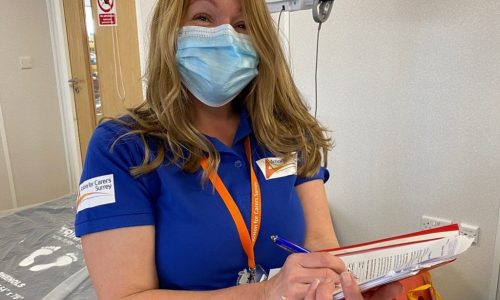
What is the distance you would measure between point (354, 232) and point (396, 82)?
80cm

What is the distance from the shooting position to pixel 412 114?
1753mm

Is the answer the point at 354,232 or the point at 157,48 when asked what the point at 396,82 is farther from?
the point at 157,48

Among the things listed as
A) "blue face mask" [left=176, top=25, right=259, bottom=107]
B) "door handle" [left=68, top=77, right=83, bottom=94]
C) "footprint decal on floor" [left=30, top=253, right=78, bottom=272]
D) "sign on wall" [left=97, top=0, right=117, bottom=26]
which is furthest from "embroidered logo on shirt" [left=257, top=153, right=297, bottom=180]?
"door handle" [left=68, top=77, right=83, bottom=94]

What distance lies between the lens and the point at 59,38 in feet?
11.7

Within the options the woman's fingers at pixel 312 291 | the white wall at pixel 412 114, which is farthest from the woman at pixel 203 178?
the white wall at pixel 412 114

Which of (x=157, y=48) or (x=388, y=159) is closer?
(x=157, y=48)

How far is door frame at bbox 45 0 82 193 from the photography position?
354 centimetres

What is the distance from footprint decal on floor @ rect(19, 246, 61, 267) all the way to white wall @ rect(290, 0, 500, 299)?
139 centimetres

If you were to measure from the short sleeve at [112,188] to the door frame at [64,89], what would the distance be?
3187 mm

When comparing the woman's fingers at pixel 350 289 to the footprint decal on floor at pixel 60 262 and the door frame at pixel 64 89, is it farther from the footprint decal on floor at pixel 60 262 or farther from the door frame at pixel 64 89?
the door frame at pixel 64 89

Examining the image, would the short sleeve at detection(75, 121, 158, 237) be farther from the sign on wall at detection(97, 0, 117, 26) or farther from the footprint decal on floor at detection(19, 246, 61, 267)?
the sign on wall at detection(97, 0, 117, 26)

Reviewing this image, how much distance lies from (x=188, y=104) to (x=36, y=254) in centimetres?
123

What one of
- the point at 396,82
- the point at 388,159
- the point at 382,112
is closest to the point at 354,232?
the point at 388,159

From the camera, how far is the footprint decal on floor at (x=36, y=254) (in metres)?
1.64
